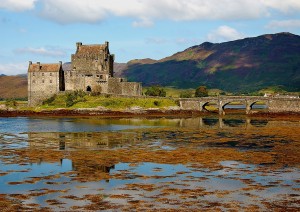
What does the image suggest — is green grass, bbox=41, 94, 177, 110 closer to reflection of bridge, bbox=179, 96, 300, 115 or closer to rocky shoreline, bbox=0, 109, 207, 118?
rocky shoreline, bbox=0, 109, 207, 118

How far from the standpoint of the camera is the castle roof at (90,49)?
110m

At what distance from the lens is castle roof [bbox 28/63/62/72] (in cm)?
10781

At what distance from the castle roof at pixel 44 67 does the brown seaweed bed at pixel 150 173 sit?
56617 mm

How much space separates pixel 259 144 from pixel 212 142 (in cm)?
490

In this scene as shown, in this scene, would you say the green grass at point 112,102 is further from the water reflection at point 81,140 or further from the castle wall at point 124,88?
the water reflection at point 81,140

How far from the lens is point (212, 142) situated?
4894cm

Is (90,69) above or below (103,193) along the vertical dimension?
above

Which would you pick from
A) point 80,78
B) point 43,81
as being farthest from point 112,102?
point 43,81

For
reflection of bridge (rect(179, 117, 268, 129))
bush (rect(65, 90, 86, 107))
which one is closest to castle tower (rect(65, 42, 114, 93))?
bush (rect(65, 90, 86, 107))

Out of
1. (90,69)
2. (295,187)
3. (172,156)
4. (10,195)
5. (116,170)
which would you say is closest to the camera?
(10,195)

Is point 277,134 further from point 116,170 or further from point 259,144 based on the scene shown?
point 116,170

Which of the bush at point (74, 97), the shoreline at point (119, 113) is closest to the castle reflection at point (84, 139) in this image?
the shoreline at point (119, 113)

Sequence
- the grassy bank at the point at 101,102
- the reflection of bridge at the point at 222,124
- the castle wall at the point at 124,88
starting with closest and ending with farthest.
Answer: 1. the reflection of bridge at the point at 222,124
2. the grassy bank at the point at 101,102
3. the castle wall at the point at 124,88

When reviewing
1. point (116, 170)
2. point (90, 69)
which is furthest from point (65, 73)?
point (116, 170)
